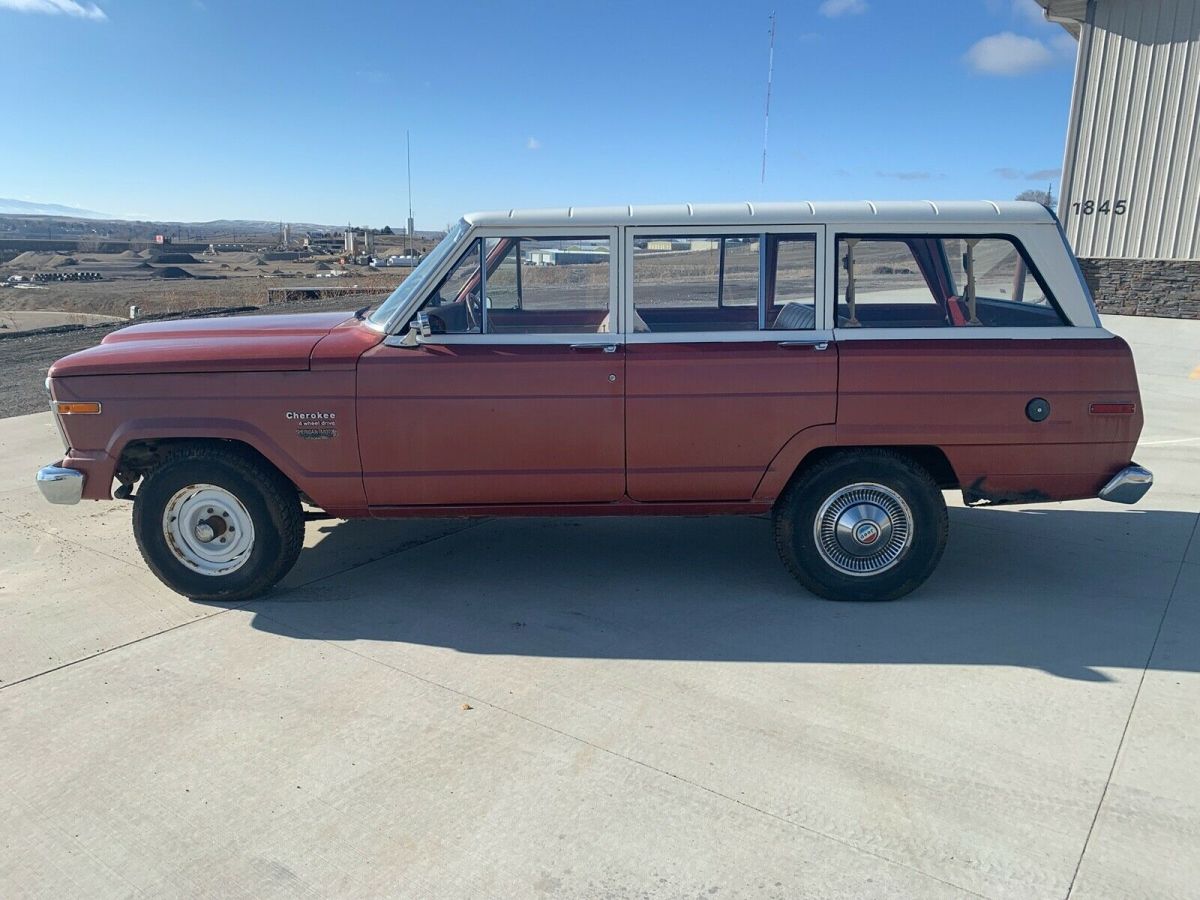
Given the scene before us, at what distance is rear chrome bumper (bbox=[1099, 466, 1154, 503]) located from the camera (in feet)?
14.5

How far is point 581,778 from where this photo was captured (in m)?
3.15

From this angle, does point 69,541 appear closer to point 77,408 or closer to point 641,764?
point 77,408

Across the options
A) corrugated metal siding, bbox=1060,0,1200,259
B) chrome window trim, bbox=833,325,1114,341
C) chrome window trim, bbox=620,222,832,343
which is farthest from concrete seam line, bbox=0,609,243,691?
corrugated metal siding, bbox=1060,0,1200,259

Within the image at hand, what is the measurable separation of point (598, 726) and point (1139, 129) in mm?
18914

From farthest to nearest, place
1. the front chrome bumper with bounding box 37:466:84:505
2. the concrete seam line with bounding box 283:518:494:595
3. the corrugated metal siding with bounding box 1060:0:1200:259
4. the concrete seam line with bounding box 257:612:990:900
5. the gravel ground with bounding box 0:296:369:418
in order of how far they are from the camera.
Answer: the corrugated metal siding with bounding box 1060:0:1200:259
the gravel ground with bounding box 0:296:369:418
the concrete seam line with bounding box 283:518:494:595
the front chrome bumper with bounding box 37:466:84:505
the concrete seam line with bounding box 257:612:990:900

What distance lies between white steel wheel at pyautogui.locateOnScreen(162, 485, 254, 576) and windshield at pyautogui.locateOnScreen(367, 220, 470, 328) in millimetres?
1179

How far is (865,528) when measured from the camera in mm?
4566

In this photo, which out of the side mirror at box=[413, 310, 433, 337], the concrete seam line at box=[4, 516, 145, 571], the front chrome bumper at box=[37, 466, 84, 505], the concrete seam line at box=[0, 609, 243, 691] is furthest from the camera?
the concrete seam line at box=[4, 516, 145, 571]

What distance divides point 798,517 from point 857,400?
65 cm

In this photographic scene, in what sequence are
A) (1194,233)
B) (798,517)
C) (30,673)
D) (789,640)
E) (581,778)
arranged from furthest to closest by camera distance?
(1194,233), (798,517), (789,640), (30,673), (581,778)

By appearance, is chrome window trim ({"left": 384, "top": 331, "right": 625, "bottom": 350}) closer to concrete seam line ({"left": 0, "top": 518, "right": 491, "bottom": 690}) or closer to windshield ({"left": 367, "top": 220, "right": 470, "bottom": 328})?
windshield ({"left": 367, "top": 220, "right": 470, "bottom": 328})

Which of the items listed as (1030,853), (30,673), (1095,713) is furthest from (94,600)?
(1095,713)

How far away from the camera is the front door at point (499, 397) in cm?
439

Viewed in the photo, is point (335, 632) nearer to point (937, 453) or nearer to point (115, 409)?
point (115, 409)
